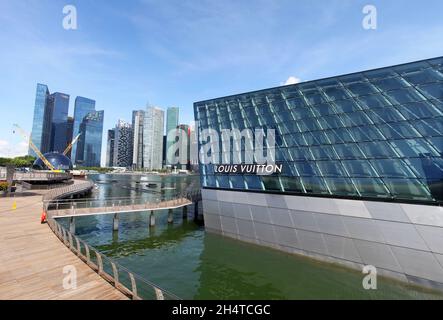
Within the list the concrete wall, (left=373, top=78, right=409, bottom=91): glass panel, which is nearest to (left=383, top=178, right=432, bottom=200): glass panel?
the concrete wall

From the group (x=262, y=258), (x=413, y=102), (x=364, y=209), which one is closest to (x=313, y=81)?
(x=413, y=102)

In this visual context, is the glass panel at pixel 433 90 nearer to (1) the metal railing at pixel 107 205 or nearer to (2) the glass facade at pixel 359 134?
(2) the glass facade at pixel 359 134

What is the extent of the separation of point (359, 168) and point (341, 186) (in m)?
2.41

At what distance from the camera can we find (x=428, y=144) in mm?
20094

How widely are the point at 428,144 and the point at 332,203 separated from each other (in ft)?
30.1

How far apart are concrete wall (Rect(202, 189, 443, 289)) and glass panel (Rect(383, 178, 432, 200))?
0.89 m

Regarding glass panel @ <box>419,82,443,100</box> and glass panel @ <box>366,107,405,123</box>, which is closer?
glass panel @ <box>419,82,443,100</box>

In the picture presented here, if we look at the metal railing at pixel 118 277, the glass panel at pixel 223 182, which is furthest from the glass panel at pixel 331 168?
the metal railing at pixel 118 277

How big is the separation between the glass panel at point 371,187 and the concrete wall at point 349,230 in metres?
0.91

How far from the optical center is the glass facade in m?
20.4

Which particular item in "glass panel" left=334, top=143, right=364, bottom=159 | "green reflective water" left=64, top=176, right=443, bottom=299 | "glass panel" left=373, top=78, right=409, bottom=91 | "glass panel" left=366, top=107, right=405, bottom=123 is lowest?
"green reflective water" left=64, top=176, right=443, bottom=299

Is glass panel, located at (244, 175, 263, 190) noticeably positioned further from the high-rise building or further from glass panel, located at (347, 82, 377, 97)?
glass panel, located at (347, 82, 377, 97)

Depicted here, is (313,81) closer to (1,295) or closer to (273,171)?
(273,171)

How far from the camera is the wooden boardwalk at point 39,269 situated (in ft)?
→ 36.6
